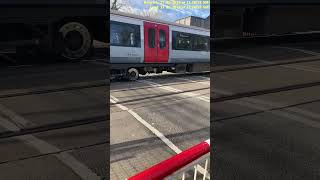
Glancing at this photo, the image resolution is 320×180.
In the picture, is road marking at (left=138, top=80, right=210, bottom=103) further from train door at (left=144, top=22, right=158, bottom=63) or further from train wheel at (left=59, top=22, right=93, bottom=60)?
train wheel at (left=59, top=22, right=93, bottom=60)

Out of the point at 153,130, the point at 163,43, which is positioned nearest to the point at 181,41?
the point at 163,43

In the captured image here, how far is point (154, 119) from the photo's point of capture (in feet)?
14.1

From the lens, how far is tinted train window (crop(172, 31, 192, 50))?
17.6 feet

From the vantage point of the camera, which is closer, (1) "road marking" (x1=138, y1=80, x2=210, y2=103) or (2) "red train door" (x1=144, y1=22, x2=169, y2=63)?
(1) "road marking" (x1=138, y1=80, x2=210, y2=103)

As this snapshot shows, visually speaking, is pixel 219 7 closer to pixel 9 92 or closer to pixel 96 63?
pixel 96 63

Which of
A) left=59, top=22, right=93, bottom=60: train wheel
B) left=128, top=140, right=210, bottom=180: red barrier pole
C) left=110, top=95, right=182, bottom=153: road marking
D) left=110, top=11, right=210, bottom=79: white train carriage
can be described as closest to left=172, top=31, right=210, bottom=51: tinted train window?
left=110, top=11, right=210, bottom=79: white train carriage

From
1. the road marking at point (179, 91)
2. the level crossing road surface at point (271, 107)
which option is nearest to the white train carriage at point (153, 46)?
the road marking at point (179, 91)

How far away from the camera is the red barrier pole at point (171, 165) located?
1353 millimetres

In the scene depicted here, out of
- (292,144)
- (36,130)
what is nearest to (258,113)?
(292,144)

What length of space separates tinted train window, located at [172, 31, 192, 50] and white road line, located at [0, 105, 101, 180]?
427cm

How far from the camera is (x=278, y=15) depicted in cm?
112

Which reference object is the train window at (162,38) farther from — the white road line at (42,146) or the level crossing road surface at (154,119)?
the white road line at (42,146)

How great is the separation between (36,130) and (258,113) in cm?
67

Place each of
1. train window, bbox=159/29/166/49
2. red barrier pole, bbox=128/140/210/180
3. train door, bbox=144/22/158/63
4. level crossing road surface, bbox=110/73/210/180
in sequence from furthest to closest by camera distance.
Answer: train window, bbox=159/29/166/49
train door, bbox=144/22/158/63
level crossing road surface, bbox=110/73/210/180
red barrier pole, bbox=128/140/210/180
